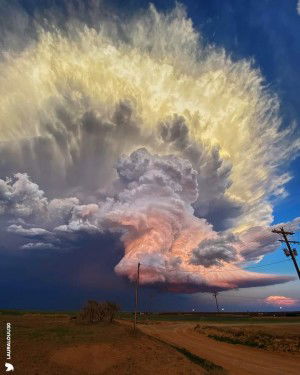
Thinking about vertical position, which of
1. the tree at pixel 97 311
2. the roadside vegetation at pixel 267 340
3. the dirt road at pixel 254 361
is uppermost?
the tree at pixel 97 311

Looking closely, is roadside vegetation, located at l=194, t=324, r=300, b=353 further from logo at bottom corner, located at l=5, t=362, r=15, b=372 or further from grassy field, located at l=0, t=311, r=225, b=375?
logo at bottom corner, located at l=5, t=362, r=15, b=372

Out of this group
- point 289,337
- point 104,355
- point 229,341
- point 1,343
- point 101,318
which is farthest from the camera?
point 101,318

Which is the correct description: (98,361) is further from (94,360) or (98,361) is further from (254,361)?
(254,361)

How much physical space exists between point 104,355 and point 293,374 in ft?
51.5

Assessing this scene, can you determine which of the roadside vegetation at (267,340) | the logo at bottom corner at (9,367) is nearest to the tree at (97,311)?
the roadside vegetation at (267,340)

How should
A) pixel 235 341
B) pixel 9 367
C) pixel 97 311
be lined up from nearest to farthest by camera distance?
pixel 9 367 → pixel 235 341 → pixel 97 311

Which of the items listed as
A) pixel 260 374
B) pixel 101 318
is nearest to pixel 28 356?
pixel 260 374

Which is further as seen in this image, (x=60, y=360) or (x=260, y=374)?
(x=60, y=360)

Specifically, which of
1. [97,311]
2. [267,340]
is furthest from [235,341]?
[97,311]

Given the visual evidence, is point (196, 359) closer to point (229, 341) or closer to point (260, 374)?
point (260, 374)

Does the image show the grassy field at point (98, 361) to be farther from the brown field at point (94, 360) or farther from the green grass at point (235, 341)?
the green grass at point (235, 341)

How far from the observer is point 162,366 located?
24.5 metres

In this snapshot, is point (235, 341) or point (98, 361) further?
point (235, 341)

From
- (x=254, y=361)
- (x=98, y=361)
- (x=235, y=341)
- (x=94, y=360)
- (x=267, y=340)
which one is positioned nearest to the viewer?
(x=98, y=361)
